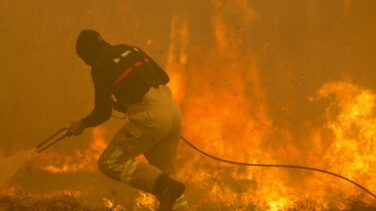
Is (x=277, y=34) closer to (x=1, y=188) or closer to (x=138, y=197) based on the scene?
(x=138, y=197)

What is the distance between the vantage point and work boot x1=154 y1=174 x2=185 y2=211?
3.16 m

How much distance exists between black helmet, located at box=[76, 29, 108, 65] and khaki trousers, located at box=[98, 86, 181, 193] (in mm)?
484

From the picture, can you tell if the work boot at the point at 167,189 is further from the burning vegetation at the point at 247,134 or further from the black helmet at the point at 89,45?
the burning vegetation at the point at 247,134

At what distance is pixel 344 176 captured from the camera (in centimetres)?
468

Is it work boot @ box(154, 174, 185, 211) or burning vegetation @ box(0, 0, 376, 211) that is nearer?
work boot @ box(154, 174, 185, 211)

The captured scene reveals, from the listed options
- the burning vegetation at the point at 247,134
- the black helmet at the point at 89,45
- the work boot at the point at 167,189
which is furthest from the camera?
the burning vegetation at the point at 247,134

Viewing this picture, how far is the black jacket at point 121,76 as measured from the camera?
3.20 meters

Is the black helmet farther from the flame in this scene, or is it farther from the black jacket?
the flame

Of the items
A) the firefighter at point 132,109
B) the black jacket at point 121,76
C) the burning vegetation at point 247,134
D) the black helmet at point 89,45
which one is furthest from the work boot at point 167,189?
the burning vegetation at point 247,134

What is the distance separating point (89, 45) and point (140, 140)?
0.81 metres

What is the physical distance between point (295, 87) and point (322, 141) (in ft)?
2.15

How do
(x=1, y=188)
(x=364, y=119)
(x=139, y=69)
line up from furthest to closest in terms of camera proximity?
(x=364, y=119) < (x=1, y=188) < (x=139, y=69)

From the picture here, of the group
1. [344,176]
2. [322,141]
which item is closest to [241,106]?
[322,141]

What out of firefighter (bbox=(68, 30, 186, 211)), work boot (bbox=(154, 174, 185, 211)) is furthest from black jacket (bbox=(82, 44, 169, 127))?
work boot (bbox=(154, 174, 185, 211))
